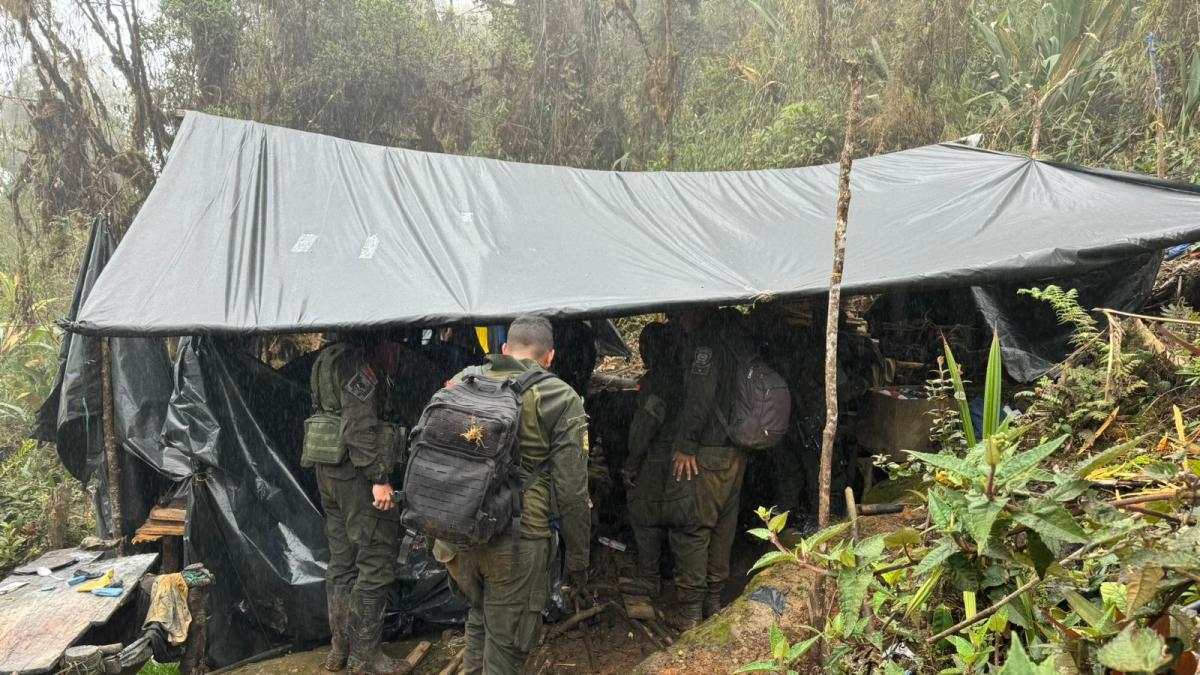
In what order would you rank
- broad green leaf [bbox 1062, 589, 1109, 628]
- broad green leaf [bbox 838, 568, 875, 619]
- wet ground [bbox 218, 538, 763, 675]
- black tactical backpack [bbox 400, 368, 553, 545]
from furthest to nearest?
wet ground [bbox 218, 538, 763, 675] → black tactical backpack [bbox 400, 368, 553, 545] → broad green leaf [bbox 838, 568, 875, 619] → broad green leaf [bbox 1062, 589, 1109, 628]

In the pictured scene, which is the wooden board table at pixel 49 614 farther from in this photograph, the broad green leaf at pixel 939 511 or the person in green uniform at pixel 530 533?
the broad green leaf at pixel 939 511

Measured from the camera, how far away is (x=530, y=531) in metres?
2.96

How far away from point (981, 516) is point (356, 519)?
120 inches

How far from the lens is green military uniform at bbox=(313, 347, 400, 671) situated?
11.8 feet

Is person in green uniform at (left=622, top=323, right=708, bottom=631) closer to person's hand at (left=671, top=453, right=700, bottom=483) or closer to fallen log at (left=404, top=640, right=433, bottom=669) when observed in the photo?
person's hand at (left=671, top=453, right=700, bottom=483)

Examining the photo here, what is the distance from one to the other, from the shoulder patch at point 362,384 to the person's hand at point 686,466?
174 centimetres

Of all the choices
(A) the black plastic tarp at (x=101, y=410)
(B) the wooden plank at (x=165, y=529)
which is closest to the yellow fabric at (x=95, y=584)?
(B) the wooden plank at (x=165, y=529)

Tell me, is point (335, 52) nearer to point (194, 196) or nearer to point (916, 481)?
point (194, 196)

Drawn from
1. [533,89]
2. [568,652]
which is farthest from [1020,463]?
[533,89]

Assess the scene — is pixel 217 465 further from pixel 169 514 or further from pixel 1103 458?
pixel 1103 458

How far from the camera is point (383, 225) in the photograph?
412cm

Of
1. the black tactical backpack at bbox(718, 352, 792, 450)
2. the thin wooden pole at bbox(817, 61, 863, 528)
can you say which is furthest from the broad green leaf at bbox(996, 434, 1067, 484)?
the black tactical backpack at bbox(718, 352, 792, 450)

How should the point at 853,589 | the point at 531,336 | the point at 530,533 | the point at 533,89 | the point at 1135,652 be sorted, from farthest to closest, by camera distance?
the point at 533,89 < the point at 531,336 < the point at 530,533 < the point at 853,589 < the point at 1135,652

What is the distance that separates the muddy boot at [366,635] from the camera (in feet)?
12.2
